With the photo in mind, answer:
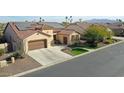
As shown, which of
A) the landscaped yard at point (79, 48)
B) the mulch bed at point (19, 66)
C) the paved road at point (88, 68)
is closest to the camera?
the paved road at point (88, 68)

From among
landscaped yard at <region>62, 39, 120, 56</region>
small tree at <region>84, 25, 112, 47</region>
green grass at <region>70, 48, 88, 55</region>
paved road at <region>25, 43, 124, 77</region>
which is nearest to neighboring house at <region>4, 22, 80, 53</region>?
landscaped yard at <region>62, 39, 120, 56</region>

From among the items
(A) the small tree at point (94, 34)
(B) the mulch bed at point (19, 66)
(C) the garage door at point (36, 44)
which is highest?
(A) the small tree at point (94, 34)

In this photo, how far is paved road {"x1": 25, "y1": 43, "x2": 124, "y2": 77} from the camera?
23141mm

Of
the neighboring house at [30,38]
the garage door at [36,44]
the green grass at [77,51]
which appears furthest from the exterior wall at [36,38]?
the green grass at [77,51]

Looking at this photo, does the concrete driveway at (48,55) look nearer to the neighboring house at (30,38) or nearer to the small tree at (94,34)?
the neighboring house at (30,38)

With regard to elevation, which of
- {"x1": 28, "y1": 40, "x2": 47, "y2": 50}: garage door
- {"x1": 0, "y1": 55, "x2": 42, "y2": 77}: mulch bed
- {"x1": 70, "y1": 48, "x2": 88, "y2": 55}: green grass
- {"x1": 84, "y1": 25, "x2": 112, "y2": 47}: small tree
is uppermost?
{"x1": 84, "y1": 25, "x2": 112, "y2": 47}: small tree

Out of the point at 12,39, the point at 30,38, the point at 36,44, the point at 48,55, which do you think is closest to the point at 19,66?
the point at 48,55

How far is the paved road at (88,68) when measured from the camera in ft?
75.9

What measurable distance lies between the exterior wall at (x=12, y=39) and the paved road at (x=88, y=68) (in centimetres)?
1119

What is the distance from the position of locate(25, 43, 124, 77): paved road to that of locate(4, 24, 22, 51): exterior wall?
11192 millimetres

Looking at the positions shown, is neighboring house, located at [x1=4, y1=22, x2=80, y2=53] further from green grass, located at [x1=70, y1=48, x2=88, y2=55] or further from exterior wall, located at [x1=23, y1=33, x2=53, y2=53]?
green grass, located at [x1=70, y1=48, x2=88, y2=55]
